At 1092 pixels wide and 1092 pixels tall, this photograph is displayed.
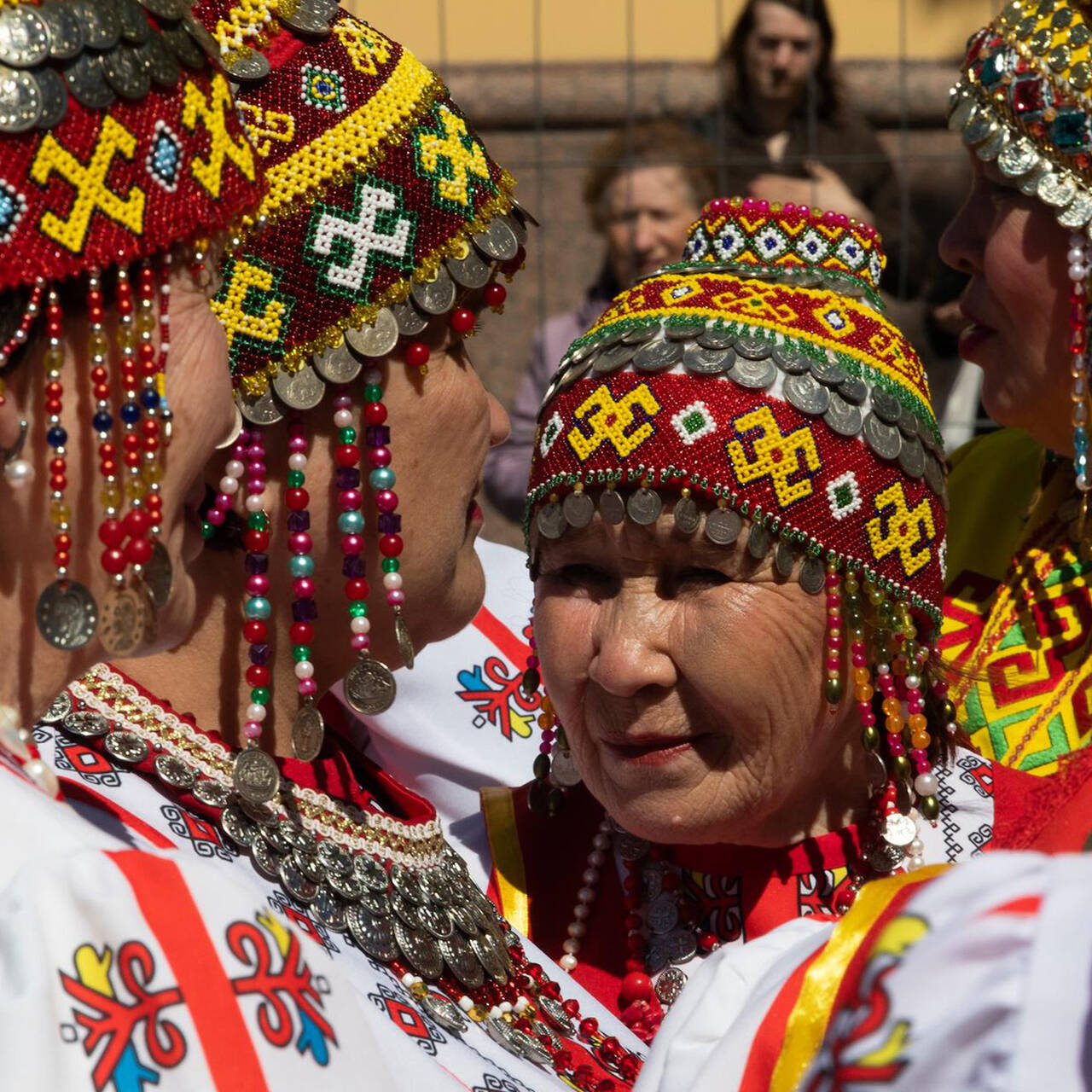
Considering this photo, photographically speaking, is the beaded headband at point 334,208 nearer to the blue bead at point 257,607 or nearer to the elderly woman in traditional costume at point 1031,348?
the blue bead at point 257,607

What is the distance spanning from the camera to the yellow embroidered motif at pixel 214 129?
156 centimetres

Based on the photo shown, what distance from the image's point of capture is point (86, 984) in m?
1.22

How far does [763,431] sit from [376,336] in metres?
0.56

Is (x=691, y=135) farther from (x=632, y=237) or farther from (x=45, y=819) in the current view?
(x=45, y=819)

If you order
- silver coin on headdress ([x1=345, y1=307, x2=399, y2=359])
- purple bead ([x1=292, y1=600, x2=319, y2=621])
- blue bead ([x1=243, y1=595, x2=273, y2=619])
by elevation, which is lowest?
purple bead ([x1=292, y1=600, x2=319, y2=621])

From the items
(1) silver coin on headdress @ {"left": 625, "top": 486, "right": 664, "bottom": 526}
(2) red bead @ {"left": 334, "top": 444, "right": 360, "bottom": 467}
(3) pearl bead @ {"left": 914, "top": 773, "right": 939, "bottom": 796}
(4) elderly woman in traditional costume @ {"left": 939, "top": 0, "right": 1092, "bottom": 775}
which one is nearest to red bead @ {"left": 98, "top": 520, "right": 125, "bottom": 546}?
(2) red bead @ {"left": 334, "top": 444, "right": 360, "bottom": 467}

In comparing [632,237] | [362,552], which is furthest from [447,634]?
[632,237]

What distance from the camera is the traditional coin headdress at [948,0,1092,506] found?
291 centimetres

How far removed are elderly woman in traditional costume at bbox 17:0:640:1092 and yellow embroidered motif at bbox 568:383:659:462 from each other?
16 cm

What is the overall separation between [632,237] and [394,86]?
9.83ft

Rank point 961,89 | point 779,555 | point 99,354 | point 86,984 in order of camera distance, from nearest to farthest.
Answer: point 86,984, point 99,354, point 779,555, point 961,89

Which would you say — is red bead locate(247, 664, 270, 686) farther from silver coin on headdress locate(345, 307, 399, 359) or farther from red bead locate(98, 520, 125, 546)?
red bead locate(98, 520, 125, 546)

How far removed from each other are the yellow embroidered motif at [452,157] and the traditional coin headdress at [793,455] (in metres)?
0.38

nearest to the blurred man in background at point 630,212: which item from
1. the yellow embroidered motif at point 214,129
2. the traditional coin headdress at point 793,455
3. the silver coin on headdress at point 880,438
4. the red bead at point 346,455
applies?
the traditional coin headdress at point 793,455
